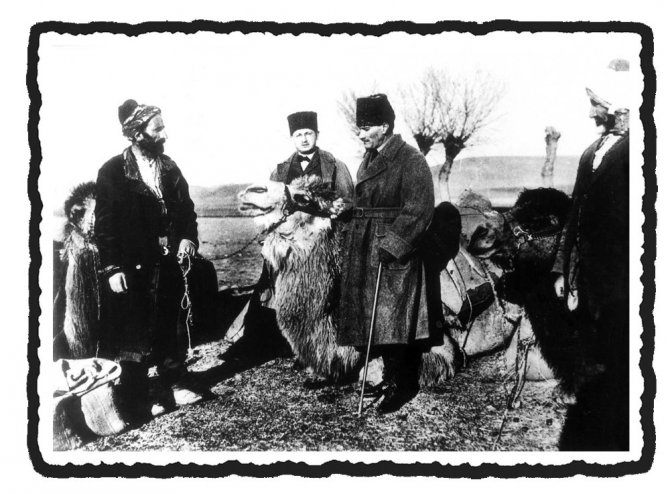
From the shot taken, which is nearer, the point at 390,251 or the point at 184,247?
the point at 390,251

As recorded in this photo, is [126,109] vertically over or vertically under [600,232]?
over

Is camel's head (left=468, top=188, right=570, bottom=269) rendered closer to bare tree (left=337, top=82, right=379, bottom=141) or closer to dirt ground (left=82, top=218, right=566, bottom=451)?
dirt ground (left=82, top=218, right=566, bottom=451)

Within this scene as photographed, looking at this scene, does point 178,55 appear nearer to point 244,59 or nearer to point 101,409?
point 244,59

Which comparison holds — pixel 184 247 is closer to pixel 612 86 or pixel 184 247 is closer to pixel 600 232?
pixel 600 232

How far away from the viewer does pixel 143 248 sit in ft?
10.6

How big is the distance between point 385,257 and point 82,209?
5.07 ft

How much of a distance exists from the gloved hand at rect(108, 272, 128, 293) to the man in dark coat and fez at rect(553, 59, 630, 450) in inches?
89.8

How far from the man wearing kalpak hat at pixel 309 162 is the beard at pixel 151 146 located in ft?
1.93

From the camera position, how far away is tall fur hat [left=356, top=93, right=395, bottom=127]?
315 cm

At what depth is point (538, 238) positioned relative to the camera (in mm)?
3236

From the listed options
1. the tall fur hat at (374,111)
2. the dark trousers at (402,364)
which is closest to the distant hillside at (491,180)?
the tall fur hat at (374,111)

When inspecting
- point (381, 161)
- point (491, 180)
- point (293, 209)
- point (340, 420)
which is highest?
point (381, 161)

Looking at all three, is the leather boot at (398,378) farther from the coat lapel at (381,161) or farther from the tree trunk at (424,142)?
the tree trunk at (424,142)

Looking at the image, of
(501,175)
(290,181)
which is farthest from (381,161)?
Result: (501,175)
